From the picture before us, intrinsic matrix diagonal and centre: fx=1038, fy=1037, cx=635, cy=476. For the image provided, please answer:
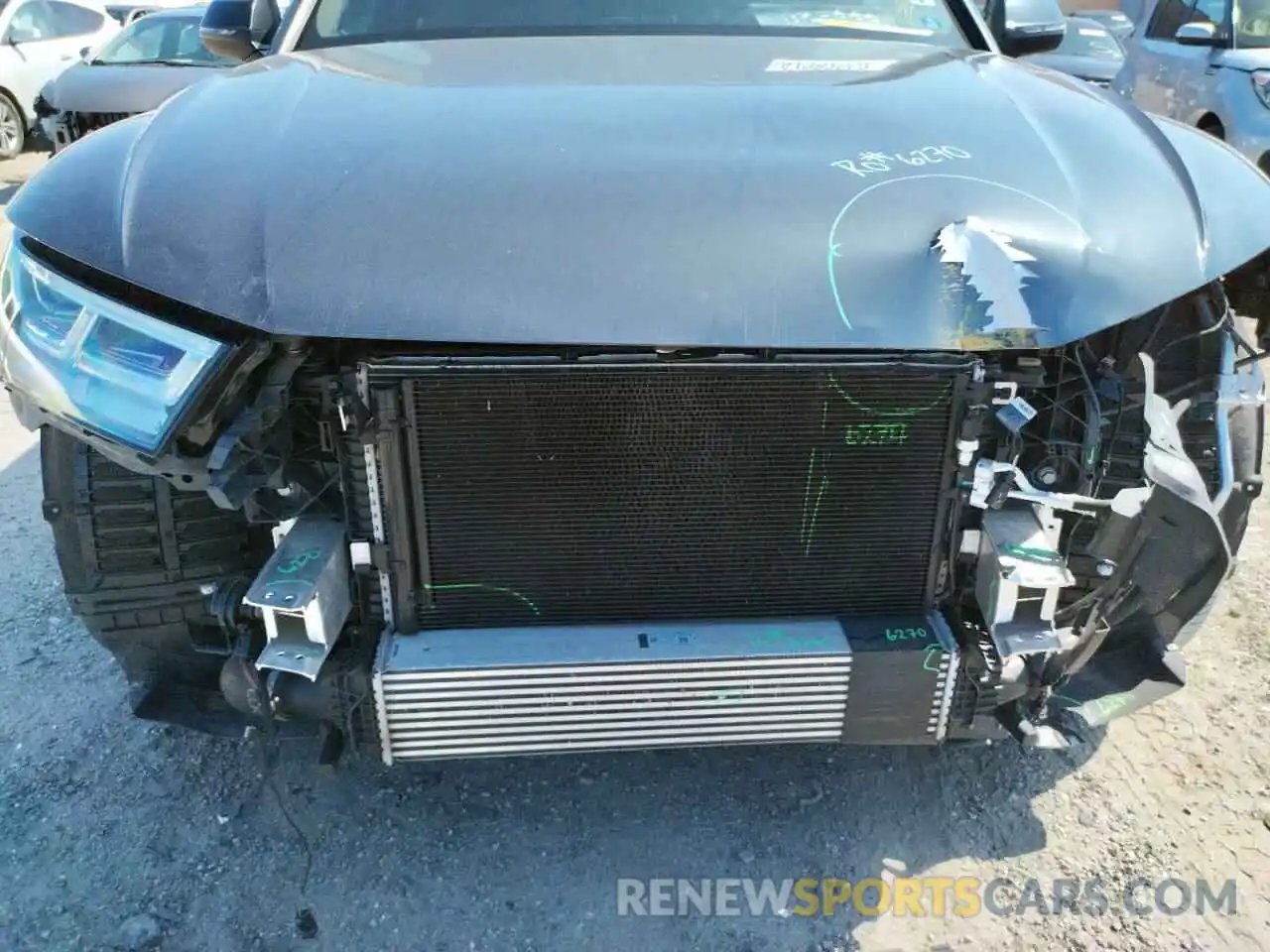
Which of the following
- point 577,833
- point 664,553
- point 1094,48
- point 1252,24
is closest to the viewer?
point 664,553

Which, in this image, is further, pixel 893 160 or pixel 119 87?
pixel 119 87

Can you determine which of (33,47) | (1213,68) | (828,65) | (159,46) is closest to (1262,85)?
(1213,68)

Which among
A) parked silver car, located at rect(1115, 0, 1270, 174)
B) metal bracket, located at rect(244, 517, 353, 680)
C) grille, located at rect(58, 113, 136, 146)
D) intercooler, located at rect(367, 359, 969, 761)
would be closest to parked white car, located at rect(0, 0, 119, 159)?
grille, located at rect(58, 113, 136, 146)

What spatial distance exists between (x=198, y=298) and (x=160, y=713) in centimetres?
103

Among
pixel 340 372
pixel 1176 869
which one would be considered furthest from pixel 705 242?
pixel 1176 869

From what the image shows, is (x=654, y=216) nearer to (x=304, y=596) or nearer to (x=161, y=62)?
(x=304, y=596)

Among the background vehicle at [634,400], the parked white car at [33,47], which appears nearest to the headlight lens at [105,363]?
the background vehicle at [634,400]

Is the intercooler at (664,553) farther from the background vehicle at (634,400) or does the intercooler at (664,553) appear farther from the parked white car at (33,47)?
the parked white car at (33,47)

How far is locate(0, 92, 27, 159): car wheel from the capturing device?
11.1 metres

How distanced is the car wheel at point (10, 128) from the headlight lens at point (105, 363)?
36.6 ft

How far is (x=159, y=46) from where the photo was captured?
9391 millimetres

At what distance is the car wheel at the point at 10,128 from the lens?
1109cm

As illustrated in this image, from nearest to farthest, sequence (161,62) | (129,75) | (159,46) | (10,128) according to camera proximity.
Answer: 1. (129,75)
2. (161,62)
3. (159,46)
4. (10,128)

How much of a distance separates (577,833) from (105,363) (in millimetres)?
1513
